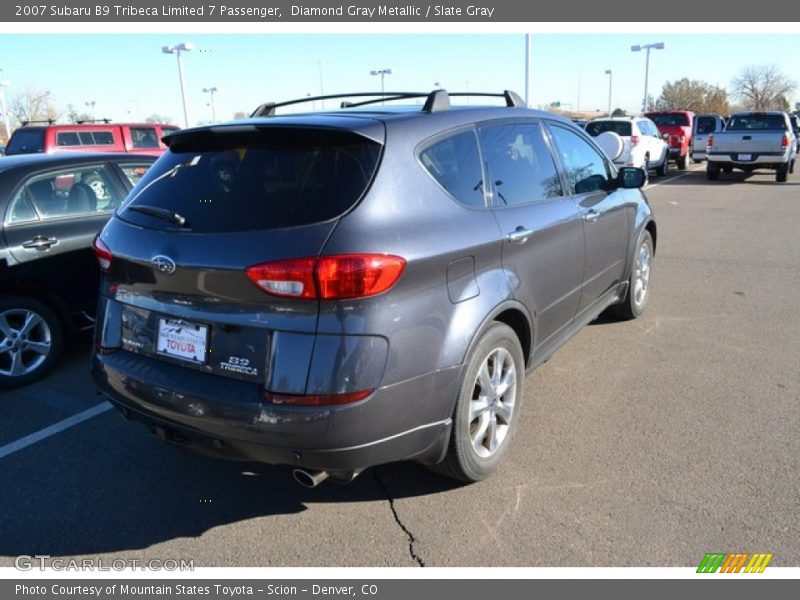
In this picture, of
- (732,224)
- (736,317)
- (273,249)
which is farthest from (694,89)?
(273,249)

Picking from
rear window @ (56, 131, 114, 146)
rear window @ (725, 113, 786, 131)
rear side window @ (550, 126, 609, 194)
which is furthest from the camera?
rear window @ (725, 113, 786, 131)

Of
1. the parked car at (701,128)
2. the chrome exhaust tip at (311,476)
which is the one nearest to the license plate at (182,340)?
the chrome exhaust tip at (311,476)

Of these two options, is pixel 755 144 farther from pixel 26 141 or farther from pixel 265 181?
pixel 26 141

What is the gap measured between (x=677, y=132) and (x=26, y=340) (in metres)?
23.4

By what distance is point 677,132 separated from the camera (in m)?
23.2

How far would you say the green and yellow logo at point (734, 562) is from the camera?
8.83 ft

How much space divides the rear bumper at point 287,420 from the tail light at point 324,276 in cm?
42

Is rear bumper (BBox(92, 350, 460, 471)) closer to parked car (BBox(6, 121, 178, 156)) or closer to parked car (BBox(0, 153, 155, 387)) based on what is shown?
parked car (BBox(0, 153, 155, 387))

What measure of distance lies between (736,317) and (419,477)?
157 inches

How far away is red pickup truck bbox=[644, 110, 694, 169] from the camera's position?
75.5 feet

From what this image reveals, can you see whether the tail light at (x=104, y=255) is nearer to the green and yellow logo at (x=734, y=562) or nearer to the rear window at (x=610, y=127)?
the green and yellow logo at (x=734, y=562)

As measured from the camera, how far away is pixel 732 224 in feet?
36.7

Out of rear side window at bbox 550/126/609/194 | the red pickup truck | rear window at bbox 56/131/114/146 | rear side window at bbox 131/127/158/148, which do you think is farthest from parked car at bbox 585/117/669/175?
rear side window at bbox 550/126/609/194

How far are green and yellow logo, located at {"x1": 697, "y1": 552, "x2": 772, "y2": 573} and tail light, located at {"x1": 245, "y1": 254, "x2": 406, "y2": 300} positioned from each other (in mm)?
1812
